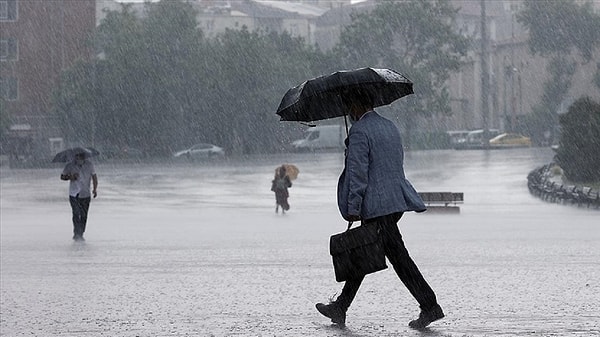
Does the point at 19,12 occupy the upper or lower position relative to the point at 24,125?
upper

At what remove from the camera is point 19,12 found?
88000 millimetres

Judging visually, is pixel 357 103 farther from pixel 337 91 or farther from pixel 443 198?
pixel 443 198

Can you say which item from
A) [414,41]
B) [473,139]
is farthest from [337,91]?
[473,139]

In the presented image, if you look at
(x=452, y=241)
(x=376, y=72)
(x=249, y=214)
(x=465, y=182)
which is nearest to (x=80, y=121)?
(x=465, y=182)

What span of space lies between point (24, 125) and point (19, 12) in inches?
306

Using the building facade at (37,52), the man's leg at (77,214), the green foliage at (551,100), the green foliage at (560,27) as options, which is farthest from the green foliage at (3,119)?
the man's leg at (77,214)

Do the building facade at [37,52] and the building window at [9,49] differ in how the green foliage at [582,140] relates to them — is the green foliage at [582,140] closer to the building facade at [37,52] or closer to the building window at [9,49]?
the building facade at [37,52]

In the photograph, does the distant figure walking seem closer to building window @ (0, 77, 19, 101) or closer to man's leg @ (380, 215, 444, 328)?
man's leg @ (380, 215, 444, 328)

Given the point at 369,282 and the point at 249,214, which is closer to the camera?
the point at 369,282

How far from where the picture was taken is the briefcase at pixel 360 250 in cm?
877

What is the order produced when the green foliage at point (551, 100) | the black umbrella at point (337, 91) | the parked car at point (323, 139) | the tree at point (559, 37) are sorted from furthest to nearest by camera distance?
1. the tree at point (559, 37)
2. the green foliage at point (551, 100)
3. the parked car at point (323, 139)
4. the black umbrella at point (337, 91)

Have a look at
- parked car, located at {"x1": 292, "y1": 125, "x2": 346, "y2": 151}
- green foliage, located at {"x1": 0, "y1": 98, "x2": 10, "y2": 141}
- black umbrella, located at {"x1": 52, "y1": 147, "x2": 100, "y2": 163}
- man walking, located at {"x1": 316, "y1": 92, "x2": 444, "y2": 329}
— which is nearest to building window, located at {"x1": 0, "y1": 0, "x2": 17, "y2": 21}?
green foliage, located at {"x1": 0, "y1": 98, "x2": 10, "y2": 141}

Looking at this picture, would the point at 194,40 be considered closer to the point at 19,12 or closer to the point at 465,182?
the point at 19,12

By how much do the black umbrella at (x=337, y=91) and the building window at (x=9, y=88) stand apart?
3164 inches
